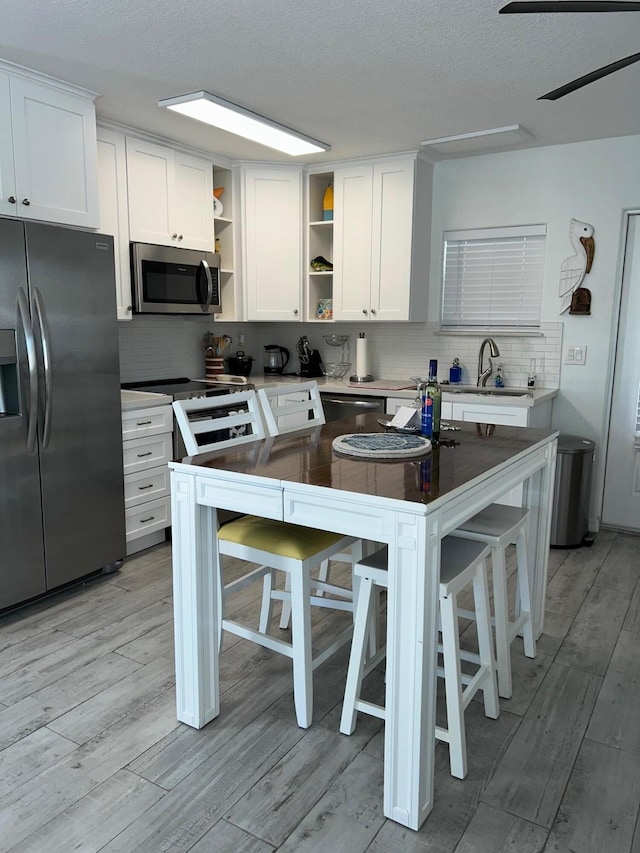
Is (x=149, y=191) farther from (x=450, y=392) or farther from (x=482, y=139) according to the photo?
(x=450, y=392)

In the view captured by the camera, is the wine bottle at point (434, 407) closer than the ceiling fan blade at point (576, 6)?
No

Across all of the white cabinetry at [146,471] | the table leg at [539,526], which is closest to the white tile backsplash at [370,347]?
the white cabinetry at [146,471]

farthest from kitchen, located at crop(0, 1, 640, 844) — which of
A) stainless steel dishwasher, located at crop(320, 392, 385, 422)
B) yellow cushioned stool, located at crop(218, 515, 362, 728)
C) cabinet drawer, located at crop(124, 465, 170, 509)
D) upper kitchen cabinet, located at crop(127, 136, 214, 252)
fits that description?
yellow cushioned stool, located at crop(218, 515, 362, 728)

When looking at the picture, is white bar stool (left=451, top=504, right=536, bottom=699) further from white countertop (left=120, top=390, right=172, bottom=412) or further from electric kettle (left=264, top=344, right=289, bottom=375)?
electric kettle (left=264, top=344, right=289, bottom=375)

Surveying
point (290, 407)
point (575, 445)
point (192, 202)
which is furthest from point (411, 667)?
point (192, 202)

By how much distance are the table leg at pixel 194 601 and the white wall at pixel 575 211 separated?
3.05 meters

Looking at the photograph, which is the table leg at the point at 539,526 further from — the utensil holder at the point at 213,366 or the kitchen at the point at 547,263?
the utensil holder at the point at 213,366

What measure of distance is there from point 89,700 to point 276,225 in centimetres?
347

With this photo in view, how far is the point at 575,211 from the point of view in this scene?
4164 millimetres

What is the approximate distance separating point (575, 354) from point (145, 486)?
2893 millimetres

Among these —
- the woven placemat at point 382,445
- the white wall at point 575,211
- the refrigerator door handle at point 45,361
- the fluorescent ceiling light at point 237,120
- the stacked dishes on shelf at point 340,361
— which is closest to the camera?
the woven placemat at point 382,445

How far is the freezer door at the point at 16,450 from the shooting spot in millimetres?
2805

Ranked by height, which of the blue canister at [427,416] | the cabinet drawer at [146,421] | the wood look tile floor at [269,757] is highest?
the blue canister at [427,416]

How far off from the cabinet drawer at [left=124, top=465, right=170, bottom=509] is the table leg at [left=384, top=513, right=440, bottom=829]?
90.0 inches
